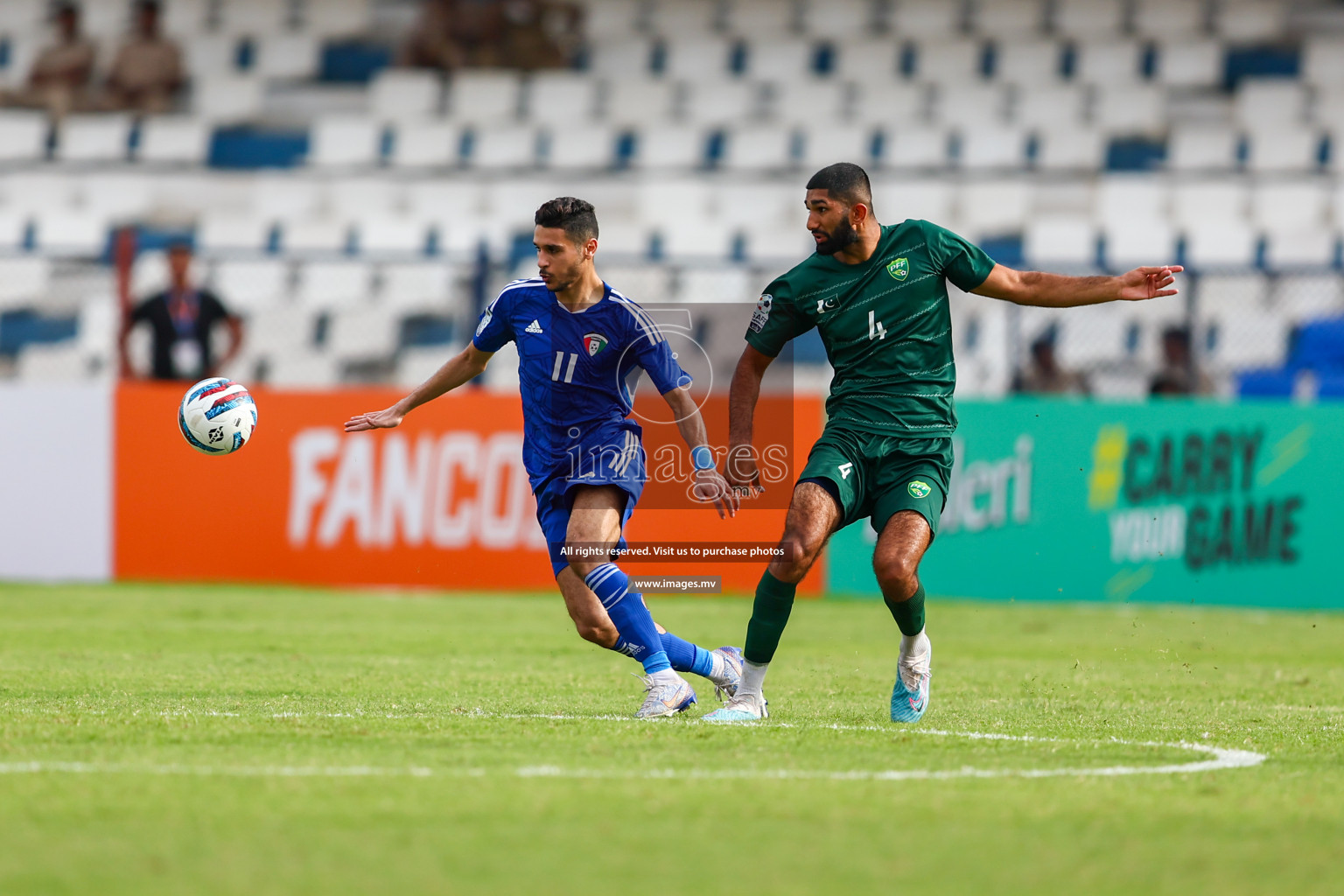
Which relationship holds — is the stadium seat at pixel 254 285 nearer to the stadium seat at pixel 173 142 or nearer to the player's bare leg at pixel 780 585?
the stadium seat at pixel 173 142

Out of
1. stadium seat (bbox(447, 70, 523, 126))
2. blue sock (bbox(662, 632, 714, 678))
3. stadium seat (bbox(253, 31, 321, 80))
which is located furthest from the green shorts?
stadium seat (bbox(253, 31, 321, 80))

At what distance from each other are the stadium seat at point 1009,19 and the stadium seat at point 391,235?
7.85 m

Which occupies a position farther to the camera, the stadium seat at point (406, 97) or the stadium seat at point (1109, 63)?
the stadium seat at point (406, 97)

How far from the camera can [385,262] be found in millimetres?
14828

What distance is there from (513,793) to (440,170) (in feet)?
52.7

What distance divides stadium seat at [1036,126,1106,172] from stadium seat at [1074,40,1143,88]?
1084 mm

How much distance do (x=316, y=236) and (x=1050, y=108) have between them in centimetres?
867

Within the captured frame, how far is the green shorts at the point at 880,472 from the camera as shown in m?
7.08

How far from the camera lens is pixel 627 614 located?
708cm

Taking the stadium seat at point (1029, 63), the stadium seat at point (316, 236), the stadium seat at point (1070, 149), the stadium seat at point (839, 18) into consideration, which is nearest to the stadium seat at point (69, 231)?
the stadium seat at point (316, 236)

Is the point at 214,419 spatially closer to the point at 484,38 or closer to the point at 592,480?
the point at 592,480

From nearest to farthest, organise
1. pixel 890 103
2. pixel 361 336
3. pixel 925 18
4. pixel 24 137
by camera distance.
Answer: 1. pixel 361 336
2. pixel 24 137
3. pixel 890 103
4. pixel 925 18

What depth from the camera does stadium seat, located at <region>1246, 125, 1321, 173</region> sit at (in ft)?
64.8

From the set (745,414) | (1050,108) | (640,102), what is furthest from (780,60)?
(745,414)
